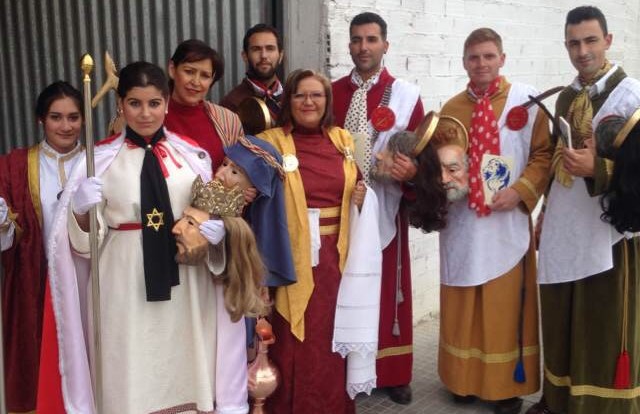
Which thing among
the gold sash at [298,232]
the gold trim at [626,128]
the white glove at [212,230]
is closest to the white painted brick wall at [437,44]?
the gold sash at [298,232]

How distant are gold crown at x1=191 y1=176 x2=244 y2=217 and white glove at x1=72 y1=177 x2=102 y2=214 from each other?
379mm

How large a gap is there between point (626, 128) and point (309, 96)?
147 centimetres

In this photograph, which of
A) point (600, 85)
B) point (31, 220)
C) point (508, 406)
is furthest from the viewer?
point (508, 406)

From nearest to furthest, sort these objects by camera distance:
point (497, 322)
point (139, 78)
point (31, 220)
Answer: point (139, 78) → point (31, 220) → point (497, 322)

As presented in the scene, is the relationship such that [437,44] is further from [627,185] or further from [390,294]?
[627,185]

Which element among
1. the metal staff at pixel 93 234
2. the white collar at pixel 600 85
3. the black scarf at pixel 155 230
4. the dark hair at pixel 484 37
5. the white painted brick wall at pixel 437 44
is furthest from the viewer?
the white painted brick wall at pixel 437 44

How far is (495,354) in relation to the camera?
11.7ft

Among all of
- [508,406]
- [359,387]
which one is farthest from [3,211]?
[508,406]

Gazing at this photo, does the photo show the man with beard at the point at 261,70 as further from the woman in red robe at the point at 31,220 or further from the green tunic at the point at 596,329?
the green tunic at the point at 596,329

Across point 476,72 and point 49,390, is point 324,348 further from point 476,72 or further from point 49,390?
point 476,72

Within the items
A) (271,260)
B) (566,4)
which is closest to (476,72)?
(271,260)

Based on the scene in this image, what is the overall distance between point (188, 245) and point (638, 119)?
209 centimetres

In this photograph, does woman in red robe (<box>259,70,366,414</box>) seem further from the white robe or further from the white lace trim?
the white robe

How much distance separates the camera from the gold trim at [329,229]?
3.14m
